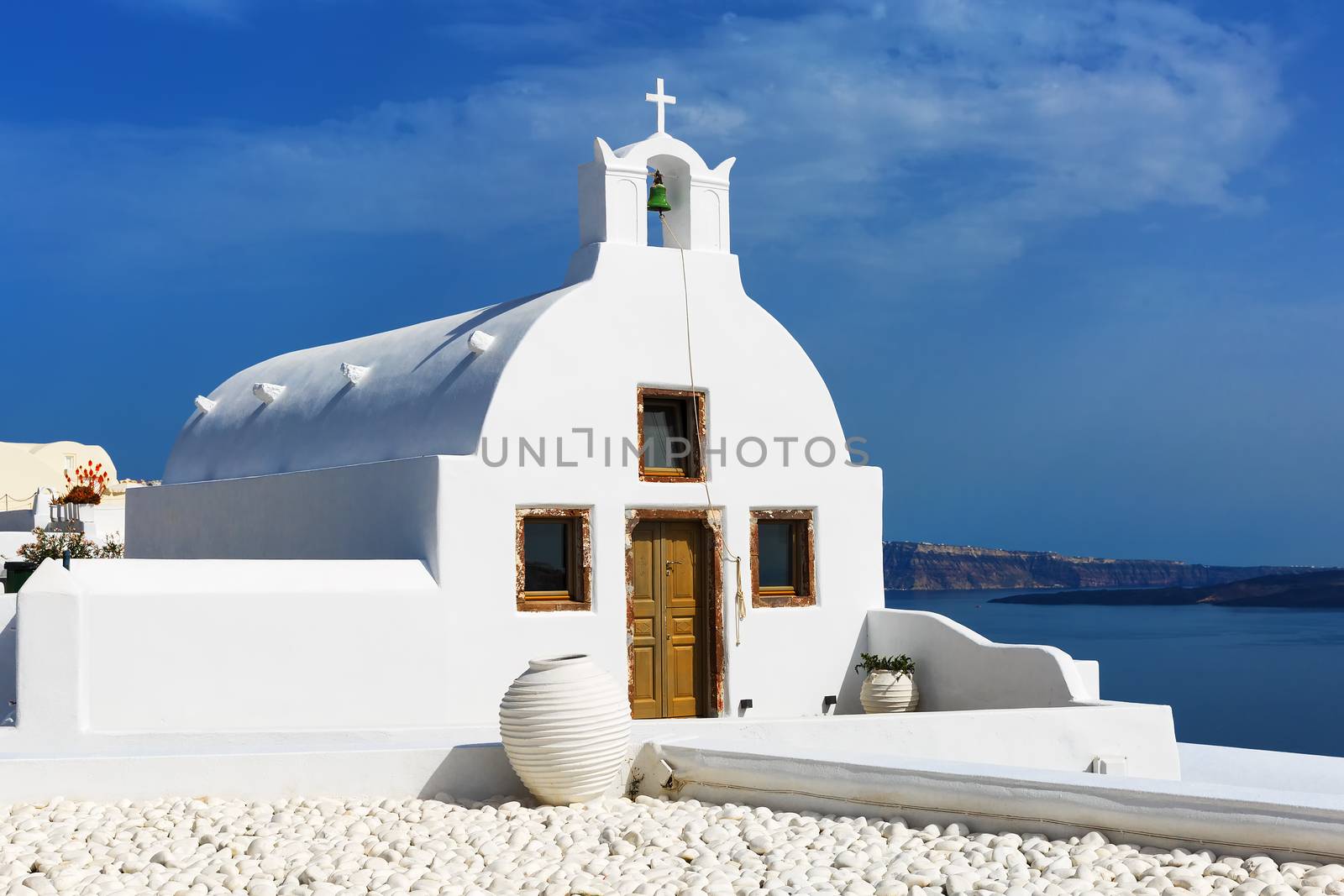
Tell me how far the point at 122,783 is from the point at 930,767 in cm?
471

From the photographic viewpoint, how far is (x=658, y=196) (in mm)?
13828

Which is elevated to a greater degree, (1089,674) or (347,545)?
(347,545)

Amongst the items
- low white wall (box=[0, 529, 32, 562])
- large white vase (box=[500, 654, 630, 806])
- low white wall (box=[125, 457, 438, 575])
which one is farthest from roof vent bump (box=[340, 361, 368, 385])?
low white wall (box=[0, 529, 32, 562])

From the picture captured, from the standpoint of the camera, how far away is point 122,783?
27.7 ft

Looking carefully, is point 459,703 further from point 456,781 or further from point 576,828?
point 576,828

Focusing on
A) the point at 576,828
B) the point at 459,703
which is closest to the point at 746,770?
the point at 576,828

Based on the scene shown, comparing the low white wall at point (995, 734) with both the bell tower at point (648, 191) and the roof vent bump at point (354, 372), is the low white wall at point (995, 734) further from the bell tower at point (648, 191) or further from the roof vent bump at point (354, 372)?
the roof vent bump at point (354, 372)

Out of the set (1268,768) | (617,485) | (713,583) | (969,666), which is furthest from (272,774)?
(1268,768)

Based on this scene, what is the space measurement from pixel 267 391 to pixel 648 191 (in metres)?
5.37

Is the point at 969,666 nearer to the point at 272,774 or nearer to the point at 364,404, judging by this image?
the point at 364,404

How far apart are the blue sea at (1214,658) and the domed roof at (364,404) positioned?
197 inches

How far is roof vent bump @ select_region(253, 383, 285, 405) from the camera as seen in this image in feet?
53.5

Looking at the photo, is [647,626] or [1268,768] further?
[1268,768]

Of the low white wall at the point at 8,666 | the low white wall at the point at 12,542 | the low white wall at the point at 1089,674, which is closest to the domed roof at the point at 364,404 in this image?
the low white wall at the point at 8,666
